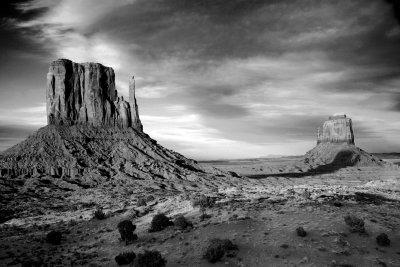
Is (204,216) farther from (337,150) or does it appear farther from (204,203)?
(337,150)

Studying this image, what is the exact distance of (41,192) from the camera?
59.1 meters

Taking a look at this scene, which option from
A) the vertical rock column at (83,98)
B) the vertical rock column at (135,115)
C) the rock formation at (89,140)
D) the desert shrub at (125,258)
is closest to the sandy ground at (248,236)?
the desert shrub at (125,258)

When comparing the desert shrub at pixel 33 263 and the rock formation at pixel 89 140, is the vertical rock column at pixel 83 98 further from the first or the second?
the desert shrub at pixel 33 263

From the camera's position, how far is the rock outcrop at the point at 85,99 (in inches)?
3452

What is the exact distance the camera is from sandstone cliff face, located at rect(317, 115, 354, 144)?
174 meters

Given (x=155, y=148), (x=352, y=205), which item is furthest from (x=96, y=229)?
(x=155, y=148)

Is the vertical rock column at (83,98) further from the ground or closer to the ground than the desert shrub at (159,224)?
further from the ground

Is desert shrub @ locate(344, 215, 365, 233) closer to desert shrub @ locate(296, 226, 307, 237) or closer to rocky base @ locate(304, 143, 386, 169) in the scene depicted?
desert shrub @ locate(296, 226, 307, 237)

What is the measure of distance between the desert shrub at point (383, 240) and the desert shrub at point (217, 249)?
992cm

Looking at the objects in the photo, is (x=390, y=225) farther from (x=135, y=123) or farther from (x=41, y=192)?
(x=135, y=123)

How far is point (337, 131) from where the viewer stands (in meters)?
177

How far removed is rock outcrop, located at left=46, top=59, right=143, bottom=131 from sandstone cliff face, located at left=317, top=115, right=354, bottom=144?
396 feet

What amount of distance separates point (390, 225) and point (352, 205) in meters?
6.05

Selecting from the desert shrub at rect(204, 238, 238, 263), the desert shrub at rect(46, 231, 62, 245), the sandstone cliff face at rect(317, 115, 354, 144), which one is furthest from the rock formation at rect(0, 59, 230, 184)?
the sandstone cliff face at rect(317, 115, 354, 144)
